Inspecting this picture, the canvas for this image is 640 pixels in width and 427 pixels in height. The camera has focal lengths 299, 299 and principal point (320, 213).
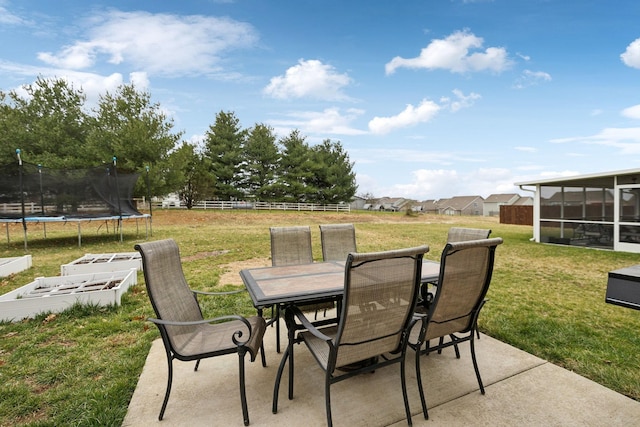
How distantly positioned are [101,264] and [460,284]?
19.1ft

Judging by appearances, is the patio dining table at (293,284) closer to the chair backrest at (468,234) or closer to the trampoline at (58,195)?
the chair backrest at (468,234)

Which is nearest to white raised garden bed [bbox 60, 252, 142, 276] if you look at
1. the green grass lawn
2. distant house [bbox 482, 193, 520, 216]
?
the green grass lawn

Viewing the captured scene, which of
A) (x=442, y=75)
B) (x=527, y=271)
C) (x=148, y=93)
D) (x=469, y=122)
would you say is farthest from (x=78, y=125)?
(x=527, y=271)

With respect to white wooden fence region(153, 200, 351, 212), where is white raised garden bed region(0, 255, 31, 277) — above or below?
below

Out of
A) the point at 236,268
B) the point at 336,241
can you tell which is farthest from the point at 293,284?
the point at 236,268

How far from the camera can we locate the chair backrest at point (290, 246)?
11.7 feet

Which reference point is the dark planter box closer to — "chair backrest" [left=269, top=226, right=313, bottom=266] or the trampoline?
"chair backrest" [left=269, top=226, right=313, bottom=266]

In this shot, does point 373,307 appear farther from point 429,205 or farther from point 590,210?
point 429,205

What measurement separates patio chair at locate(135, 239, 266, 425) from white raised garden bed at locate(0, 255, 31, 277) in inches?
224

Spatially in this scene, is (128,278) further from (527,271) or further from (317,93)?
(317,93)

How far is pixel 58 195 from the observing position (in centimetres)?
934

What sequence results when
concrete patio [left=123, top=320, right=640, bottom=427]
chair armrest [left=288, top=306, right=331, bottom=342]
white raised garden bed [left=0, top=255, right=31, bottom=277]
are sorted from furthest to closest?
white raised garden bed [left=0, top=255, right=31, bottom=277]
concrete patio [left=123, top=320, right=640, bottom=427]
chair armrest [left=288, top=306, right=331, bottom=342]

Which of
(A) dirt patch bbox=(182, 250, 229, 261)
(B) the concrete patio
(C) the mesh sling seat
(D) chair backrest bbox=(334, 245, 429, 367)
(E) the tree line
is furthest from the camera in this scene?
(E) the tree line

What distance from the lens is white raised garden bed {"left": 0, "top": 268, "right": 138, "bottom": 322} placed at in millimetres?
3416
